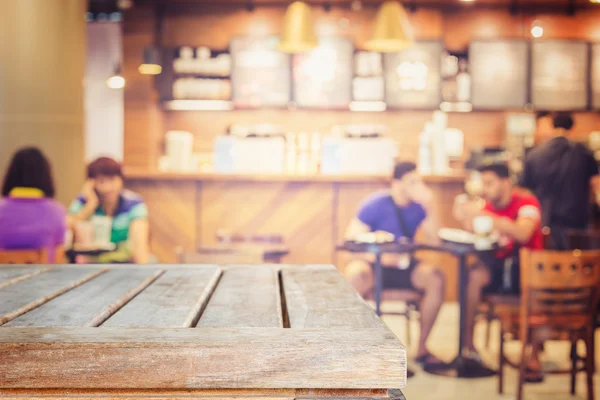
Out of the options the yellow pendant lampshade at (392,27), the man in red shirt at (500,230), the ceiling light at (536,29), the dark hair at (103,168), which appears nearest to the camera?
the dark hair at (103,168)

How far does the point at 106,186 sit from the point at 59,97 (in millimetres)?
2833

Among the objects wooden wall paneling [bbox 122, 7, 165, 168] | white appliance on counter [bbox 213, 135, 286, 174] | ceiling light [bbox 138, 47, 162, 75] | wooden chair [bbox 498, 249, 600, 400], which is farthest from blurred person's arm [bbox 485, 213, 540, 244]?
wooden wall paneling [bbox 122, 7, 165, 168]

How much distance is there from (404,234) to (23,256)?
7.73 feet

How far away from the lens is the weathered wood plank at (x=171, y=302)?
1146mm

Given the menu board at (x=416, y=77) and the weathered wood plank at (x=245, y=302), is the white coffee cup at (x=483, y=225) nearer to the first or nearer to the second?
the weathered wood plank at (x=245, y=302)

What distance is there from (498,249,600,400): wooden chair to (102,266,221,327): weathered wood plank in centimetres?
209

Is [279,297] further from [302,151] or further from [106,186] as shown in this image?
[302,151]

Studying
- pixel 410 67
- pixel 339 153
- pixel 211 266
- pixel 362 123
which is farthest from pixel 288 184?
pixel 211 266

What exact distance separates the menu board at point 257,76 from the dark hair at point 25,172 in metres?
3.33

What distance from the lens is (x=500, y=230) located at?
13.3 ft

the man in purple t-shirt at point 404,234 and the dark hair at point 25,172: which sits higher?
the dark hair at point 25,172

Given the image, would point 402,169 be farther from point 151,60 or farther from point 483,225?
point 151,60

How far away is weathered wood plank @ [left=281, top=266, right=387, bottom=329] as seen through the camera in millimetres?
1162

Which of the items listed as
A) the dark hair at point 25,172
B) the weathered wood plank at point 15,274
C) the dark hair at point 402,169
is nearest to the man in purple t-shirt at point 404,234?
the dark hair at point 402,169
